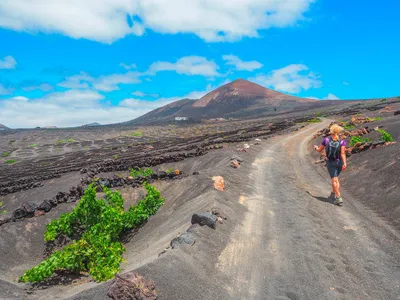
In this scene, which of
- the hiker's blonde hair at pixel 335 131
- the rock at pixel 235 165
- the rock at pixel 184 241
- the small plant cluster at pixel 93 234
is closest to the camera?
the rock at pixel 184 241

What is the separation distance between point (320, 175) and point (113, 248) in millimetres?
11726

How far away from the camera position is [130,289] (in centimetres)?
496

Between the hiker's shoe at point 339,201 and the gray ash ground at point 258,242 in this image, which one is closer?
the gray ash ground at point 258,242

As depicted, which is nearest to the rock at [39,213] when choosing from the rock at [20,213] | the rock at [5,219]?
the rock at [20,213]

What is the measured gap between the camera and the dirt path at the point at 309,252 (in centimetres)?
565

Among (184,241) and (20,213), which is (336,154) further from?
(20,213)

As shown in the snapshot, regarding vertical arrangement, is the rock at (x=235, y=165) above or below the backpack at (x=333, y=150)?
below

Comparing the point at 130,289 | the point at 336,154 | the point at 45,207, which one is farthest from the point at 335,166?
the point at 45,207

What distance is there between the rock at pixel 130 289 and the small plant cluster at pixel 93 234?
181 cm

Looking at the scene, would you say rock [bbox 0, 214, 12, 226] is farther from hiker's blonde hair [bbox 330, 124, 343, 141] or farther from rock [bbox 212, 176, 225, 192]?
hiker's blonde hair [bbox 330, 124, 343, 141]

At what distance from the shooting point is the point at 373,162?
14492 millimetres

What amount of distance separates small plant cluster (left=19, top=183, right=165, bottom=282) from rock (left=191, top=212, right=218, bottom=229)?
2060mm

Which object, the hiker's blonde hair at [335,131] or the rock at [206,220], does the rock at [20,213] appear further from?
the hiker's blonde hair at [335,131]

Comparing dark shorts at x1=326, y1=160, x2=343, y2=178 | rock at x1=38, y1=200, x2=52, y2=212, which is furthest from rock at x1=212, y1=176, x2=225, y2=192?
rock at x1=38, y1=200, x2=52, y2=212
